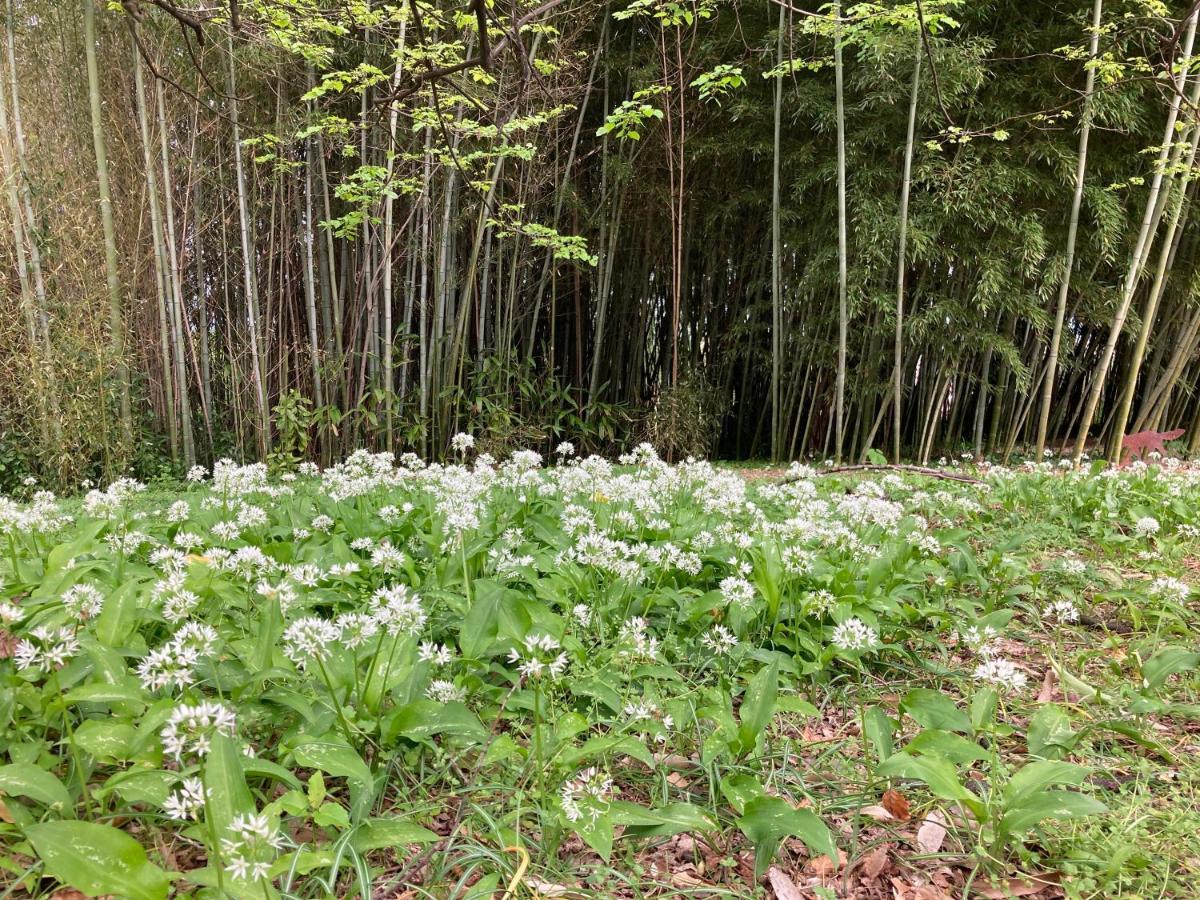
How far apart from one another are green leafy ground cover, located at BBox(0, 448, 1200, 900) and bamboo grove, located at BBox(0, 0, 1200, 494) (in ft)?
10.0

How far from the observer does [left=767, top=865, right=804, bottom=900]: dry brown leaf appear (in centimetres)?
86

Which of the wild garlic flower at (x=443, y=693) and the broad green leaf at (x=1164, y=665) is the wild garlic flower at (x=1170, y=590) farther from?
the wild garlic flower at (x=443, y=693)

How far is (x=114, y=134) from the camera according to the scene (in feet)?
16.3

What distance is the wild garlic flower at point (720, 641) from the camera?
52.2 inches

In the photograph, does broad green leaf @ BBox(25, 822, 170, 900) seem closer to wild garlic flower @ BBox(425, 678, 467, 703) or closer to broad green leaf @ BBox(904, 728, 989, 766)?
wild garlic flower @ BBox(425, 678, 467, 703)

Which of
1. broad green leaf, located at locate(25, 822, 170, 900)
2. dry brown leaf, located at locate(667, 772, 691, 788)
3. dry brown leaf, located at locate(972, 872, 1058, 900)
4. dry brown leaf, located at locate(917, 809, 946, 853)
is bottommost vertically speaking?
dry brown leaf, located at locate(667, 772, 691, 788)

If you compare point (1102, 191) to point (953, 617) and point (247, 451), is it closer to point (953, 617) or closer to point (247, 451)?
point (953, 617)

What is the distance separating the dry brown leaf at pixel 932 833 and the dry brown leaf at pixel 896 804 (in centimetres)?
3

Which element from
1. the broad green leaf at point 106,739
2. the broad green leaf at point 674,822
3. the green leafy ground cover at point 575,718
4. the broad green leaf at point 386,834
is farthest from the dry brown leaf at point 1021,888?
the broad green leaf at point 106,739

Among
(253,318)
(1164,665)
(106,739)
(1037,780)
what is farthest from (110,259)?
(1164,665)

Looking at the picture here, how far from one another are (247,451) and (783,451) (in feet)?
15.4

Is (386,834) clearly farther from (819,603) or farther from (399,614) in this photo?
(819,603)

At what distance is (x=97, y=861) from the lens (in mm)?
667

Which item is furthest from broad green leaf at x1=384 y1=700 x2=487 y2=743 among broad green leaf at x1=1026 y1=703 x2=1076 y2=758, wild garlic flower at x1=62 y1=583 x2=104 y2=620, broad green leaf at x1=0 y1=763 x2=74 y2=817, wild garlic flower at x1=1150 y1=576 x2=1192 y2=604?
wild garlic flower at x1=1150 y1=576 x2=1192 y2=604
